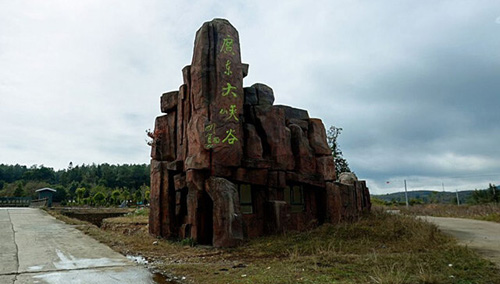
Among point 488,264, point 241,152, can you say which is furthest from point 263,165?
point 488,264

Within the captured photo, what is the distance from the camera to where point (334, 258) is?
7.20m

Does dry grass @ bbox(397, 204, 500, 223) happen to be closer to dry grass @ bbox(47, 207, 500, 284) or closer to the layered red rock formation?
the layered red rock formation

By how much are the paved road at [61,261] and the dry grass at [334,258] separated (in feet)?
2.18

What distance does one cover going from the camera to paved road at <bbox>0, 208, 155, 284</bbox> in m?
6.18

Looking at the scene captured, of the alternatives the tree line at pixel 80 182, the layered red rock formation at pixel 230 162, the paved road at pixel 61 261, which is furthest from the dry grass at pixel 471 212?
the tree line at pixel 80 182

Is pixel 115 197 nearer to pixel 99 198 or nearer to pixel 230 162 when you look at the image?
pixel 99 198

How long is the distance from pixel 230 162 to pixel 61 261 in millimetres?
4780

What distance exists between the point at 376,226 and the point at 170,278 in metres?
7.09

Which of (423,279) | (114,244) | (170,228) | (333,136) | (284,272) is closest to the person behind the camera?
(423,279)

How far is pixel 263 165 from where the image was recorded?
1083 cm

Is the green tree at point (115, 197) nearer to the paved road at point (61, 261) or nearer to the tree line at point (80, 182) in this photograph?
the tree line at point (80, 182)

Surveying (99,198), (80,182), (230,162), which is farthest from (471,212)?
(80,182)

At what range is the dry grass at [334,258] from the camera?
18.6 feet

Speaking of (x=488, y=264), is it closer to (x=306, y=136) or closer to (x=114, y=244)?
(x=306, y=136)
